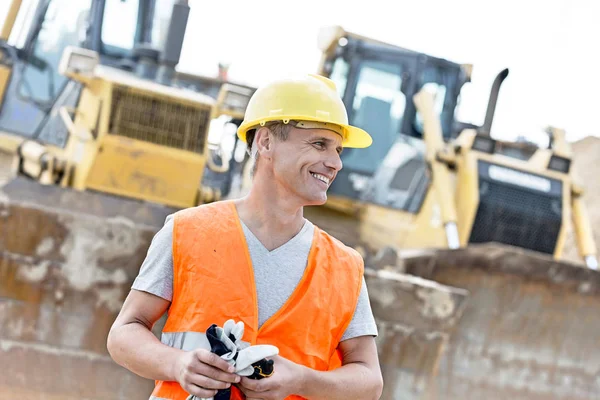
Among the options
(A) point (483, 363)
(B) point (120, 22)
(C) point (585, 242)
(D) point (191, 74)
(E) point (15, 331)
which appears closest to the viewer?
(E) point (15, 331)

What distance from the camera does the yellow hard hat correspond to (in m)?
2.39

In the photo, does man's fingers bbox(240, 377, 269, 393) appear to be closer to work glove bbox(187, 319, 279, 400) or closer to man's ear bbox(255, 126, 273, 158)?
work glove bbox(187, 319, 279, 400)

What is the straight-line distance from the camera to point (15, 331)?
541 centimetres

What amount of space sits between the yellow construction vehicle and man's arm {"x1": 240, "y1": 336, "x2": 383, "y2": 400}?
3323 mm

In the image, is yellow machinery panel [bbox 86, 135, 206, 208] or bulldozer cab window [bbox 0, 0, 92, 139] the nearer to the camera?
yellow machinery panel [bbox 86, 135, 206, 208]

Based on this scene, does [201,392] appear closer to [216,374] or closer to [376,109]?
[216,374]

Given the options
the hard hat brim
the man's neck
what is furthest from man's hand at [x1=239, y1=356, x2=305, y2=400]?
the hard hat brim

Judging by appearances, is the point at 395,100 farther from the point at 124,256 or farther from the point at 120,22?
the point at 124,256

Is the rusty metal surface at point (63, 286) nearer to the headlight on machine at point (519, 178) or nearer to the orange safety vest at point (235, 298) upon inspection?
the orange safety vest at point (235, 298)

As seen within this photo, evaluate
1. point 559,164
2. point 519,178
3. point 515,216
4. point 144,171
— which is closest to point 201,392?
point 144,171

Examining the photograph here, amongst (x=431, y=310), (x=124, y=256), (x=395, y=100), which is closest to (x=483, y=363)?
(x=431, y=310)

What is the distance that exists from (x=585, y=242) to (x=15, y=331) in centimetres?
582

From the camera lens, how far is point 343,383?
2277mm

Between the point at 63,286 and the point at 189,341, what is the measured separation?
3.41m
